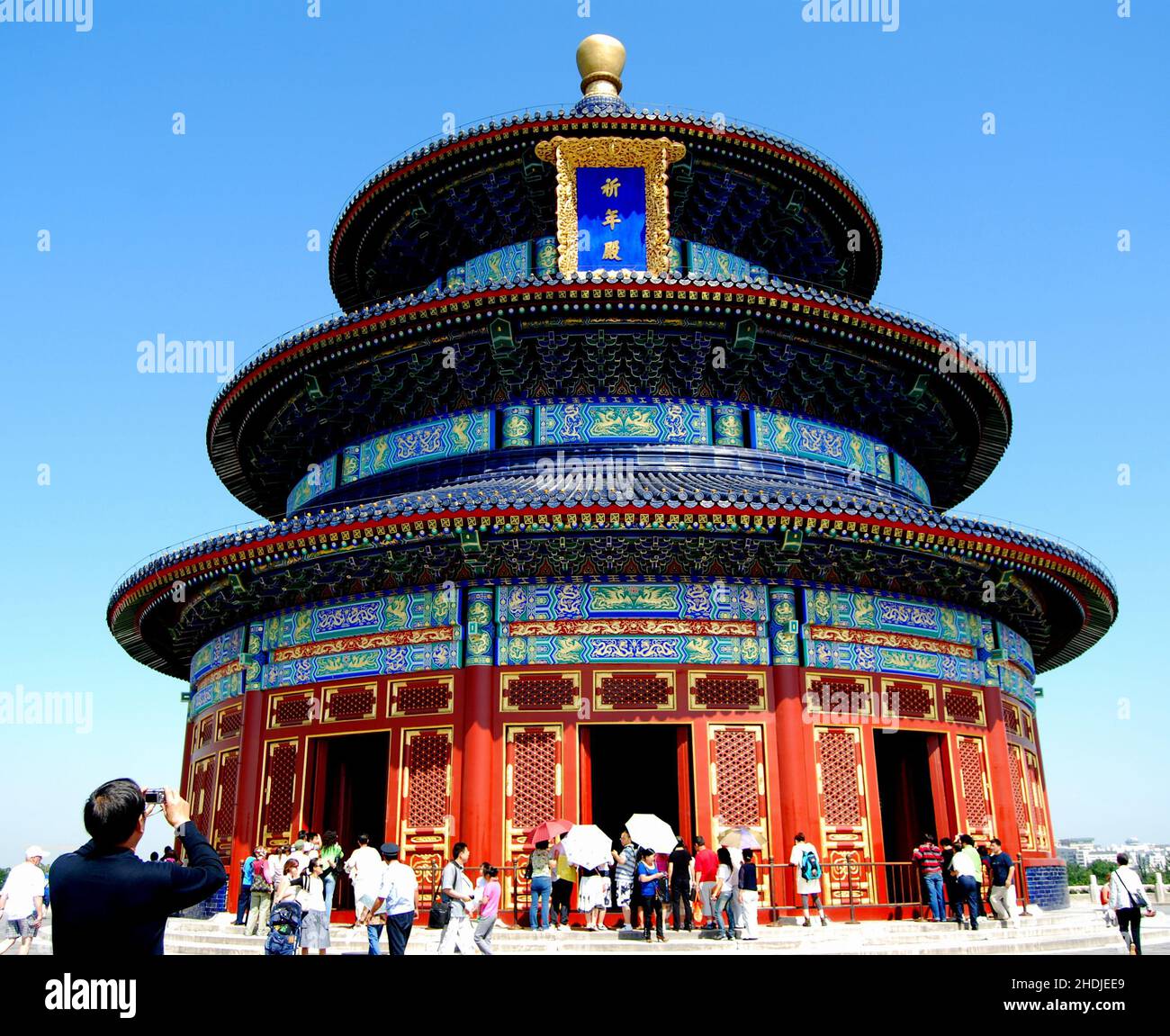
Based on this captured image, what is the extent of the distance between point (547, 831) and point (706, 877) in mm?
2352

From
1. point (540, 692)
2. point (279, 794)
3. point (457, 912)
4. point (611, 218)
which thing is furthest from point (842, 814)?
point (611, 218)

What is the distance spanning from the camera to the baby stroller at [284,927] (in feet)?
33.4

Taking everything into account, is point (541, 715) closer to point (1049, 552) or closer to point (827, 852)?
point (827, 852)

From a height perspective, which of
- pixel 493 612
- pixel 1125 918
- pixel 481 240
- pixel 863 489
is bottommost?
pixel 1125 918

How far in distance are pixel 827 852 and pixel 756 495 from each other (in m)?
5.49

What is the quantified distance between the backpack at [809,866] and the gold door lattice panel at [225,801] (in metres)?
9.48

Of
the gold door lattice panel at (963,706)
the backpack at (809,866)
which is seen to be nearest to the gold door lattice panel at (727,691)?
the backpack at (809,866)

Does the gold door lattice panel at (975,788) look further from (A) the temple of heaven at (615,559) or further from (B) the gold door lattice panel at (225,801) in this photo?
(B) the gold door lattice panel at (225,801)

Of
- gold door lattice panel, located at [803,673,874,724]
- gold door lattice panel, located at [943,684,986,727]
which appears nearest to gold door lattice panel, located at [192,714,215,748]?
gold door lattice panel, located at [803,673,874,724]

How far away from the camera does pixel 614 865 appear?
14906 mm

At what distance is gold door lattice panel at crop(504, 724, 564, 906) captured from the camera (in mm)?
15742
